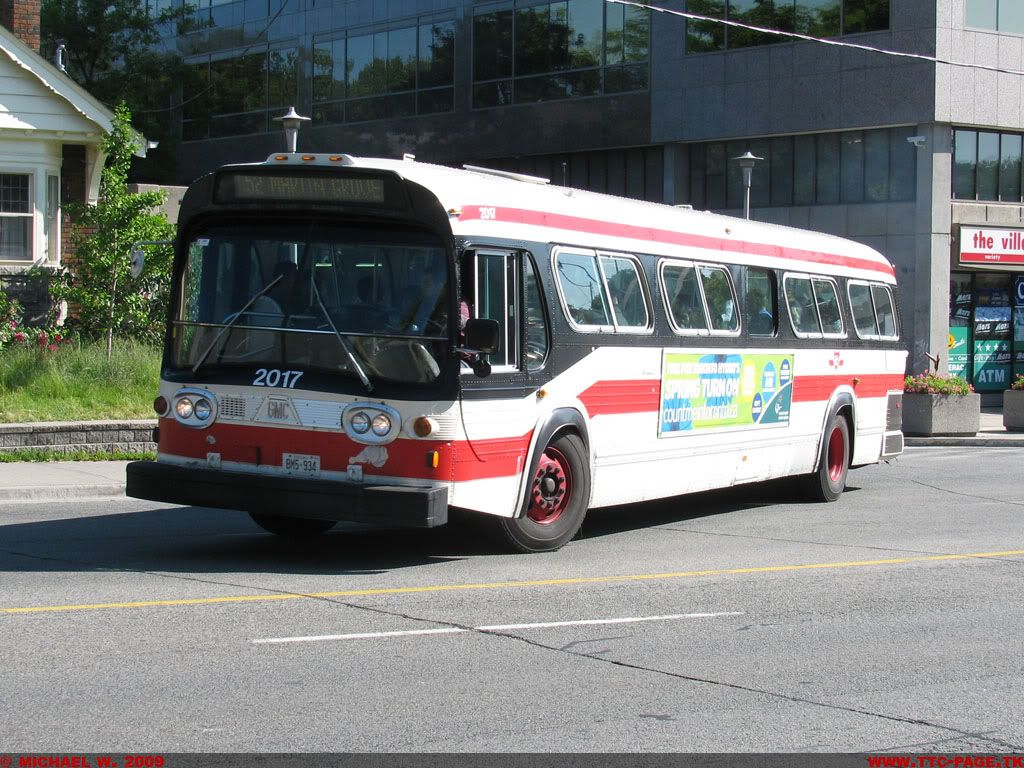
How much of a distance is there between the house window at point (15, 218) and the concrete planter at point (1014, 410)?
1916cm

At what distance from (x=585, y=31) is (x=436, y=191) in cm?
3074

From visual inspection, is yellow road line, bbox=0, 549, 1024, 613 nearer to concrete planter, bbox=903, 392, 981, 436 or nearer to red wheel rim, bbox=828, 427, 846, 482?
red wheel rim, bbox=828, 427, 846, 482

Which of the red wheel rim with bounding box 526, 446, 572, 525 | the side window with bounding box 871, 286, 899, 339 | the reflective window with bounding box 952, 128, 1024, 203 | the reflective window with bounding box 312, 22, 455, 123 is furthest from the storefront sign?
the red wheel rim with bounding box 526, 446, 572, 525

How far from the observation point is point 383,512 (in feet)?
31.4

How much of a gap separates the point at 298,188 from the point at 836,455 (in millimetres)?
8449

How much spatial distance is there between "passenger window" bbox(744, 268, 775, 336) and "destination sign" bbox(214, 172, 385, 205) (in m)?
5.38

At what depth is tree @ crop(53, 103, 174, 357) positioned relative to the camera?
72.6ft

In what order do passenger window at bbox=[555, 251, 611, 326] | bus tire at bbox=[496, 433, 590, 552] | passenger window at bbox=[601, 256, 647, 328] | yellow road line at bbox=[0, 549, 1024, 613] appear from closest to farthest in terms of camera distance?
1. yellow road line at bbox=[0, 549, 1024, 613]
2. bus tire at bbox=[496, 433, 590, 552]
3. passenger window at bbox=[555, 251, 611, 326]
4. passenger window at bbox=[601, 256, 647, 328]

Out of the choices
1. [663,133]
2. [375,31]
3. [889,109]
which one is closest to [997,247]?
[889,109]

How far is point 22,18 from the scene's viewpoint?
2650 cm

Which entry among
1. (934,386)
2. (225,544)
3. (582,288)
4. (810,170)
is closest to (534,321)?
(582,288)

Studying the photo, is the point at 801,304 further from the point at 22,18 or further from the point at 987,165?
the point at 987,165

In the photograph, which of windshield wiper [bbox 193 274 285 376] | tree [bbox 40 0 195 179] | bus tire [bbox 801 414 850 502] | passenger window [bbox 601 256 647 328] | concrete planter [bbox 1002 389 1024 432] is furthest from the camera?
tree [bbox 40 0 195 179]

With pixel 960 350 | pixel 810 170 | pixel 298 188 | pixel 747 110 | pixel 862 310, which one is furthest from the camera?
pixel 747 110
